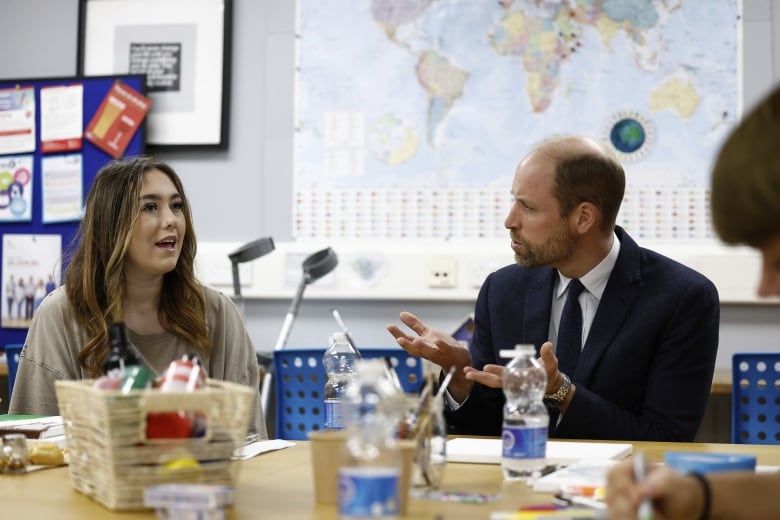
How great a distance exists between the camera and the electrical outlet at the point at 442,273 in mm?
3895

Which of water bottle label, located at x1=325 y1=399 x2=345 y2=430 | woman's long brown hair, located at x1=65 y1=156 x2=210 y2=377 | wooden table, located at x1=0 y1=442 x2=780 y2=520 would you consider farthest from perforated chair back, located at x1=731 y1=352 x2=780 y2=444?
woman's long brown hair, located at x1=65 y1=156 x2=210 y2=377

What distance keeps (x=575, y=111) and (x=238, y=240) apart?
145cm

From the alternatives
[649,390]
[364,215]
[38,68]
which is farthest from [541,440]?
[38,68]

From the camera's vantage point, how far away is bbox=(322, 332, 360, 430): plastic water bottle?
206 cm

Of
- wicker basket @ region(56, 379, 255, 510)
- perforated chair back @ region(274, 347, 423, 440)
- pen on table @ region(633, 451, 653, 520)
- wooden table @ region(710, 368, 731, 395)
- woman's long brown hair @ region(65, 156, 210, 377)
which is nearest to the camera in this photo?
pen on table @ region(633, 451, 653, 520)

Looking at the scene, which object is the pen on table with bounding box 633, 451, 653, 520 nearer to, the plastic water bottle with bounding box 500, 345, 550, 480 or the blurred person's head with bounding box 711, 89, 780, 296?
the blurred person's head with bounding box 711, 89, 780, 296

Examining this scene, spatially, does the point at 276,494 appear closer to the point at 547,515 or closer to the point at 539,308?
the point at 547,515

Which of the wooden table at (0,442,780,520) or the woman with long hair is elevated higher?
the woman with long hair

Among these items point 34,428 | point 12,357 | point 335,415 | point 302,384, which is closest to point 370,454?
point 34,428

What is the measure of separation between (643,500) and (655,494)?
2 cm

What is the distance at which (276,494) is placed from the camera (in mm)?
1370

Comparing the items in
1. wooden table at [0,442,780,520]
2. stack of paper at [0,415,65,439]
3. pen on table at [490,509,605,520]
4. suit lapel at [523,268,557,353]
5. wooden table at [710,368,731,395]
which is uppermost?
suit lapel at [523,268,557,353]

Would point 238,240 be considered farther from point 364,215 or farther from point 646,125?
point 646,125

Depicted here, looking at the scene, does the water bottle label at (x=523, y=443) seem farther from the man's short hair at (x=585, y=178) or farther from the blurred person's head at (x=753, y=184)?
the man's short hair at (x=585, y=178)
